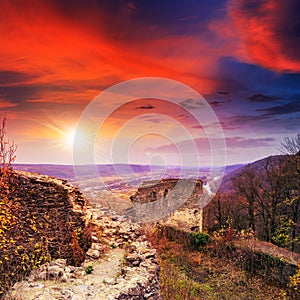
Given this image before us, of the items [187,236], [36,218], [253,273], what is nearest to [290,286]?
[253,273]

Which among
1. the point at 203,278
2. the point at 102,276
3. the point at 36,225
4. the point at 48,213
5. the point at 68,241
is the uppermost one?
the point at 48,213

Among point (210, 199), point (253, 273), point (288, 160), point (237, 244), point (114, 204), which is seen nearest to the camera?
point (253, 273)

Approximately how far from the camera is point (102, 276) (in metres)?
6.05

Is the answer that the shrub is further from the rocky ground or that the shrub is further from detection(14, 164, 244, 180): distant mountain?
the rocky ground

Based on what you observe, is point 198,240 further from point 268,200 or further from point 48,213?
point 48,213

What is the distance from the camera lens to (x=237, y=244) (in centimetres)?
1543

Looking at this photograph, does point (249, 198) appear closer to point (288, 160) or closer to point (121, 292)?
point (288, 160)

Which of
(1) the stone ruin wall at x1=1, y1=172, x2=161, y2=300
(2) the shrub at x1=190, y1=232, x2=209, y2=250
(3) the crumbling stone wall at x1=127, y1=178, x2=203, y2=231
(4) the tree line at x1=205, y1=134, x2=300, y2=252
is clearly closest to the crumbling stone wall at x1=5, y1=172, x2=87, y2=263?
(1) the stone ruin wall at x1=1, y1=172, x2=161, y2=300

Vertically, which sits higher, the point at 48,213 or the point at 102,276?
the point at 48,213

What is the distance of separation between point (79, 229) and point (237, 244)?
1079cm

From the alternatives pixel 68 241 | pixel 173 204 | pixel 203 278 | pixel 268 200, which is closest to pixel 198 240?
pixel 173 204

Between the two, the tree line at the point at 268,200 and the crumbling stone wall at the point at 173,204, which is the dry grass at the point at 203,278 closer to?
the crumbling stone wall at the point at 173,204

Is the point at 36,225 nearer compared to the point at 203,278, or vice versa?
the point at 36,225

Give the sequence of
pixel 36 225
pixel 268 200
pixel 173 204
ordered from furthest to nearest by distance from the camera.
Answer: pixel 268 200, pixel 173 204, pixel 36 225
